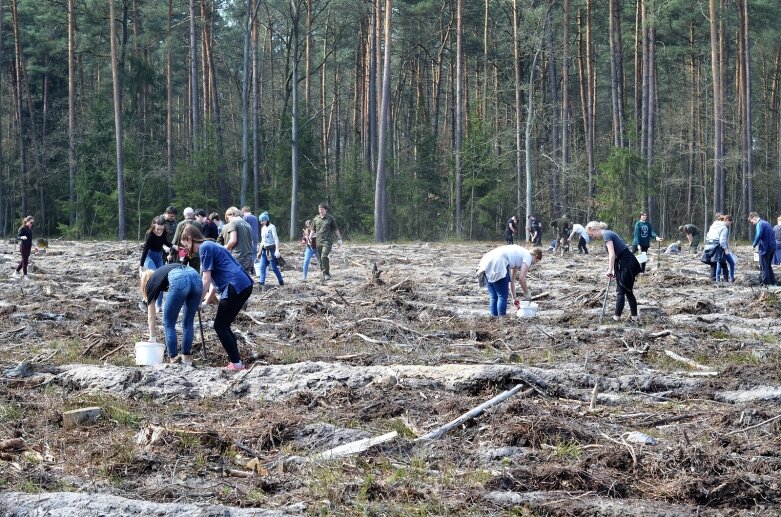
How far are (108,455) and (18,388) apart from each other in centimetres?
316

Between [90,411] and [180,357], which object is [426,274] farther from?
[90,411]

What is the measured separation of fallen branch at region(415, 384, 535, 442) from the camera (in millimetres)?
7602

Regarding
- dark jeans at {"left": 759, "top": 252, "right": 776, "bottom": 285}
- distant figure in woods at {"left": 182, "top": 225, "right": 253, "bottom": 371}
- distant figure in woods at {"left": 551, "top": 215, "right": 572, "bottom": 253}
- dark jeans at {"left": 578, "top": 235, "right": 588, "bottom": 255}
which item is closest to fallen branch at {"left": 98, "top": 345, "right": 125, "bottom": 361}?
distant figure in woods at {"left": 182, "top": 225, "right": 253, "bottom": 371}

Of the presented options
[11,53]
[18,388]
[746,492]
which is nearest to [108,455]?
[18,388]

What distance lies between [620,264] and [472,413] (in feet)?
24.3

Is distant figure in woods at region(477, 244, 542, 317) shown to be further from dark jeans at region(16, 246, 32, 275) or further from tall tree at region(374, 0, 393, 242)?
tall tree at region(374, 0, 393, 242)

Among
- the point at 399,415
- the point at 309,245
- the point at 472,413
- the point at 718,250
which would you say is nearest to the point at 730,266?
the point at 718,250

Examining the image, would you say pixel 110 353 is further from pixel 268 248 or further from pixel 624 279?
pixel 268 248

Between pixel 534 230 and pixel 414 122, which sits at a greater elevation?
pixel 414 122

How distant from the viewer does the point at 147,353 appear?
10.8 meters

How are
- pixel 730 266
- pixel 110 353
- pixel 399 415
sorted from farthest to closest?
pixel 730 266
pixel 110 353
pixel 399 415

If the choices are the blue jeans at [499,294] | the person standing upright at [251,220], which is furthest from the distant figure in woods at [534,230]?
the blue jeans at [499,294]

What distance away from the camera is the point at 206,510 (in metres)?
5.91

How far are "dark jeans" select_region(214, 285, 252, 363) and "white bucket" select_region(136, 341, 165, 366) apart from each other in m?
0.82
